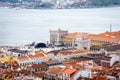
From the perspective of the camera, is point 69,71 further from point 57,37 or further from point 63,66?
point 57,37

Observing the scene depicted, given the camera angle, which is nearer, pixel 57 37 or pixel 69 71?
pixel 69 71

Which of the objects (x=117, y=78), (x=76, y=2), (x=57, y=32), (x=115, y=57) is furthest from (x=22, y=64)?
(x=76, y=2)

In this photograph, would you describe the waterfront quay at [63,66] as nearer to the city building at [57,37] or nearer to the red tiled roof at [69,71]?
the red tiled roof at [69,71]

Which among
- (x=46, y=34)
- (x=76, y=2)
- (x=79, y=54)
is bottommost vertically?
(x=76, y=2)

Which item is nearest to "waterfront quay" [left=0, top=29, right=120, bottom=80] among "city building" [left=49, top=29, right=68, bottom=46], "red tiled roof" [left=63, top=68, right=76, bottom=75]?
"red tiled roof" [left=63, top=68, right=76, bottom=75]

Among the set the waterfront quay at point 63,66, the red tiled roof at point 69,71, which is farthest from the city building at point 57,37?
the red tiled roof at point 69,71

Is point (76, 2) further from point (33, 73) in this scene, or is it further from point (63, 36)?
point (33, 73)

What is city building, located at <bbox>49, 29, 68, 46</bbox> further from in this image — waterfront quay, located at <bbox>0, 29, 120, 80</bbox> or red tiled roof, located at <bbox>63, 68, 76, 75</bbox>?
red tiled roof, located at <bbox>63, 68, 76, 75</bbox>

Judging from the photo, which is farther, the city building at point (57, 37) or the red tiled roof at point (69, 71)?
the city building at point (57, 37)

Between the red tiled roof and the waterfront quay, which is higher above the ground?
the red tiled roof

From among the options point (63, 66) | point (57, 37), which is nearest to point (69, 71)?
point (63, 66)

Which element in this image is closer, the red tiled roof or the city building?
the red tiled roof
